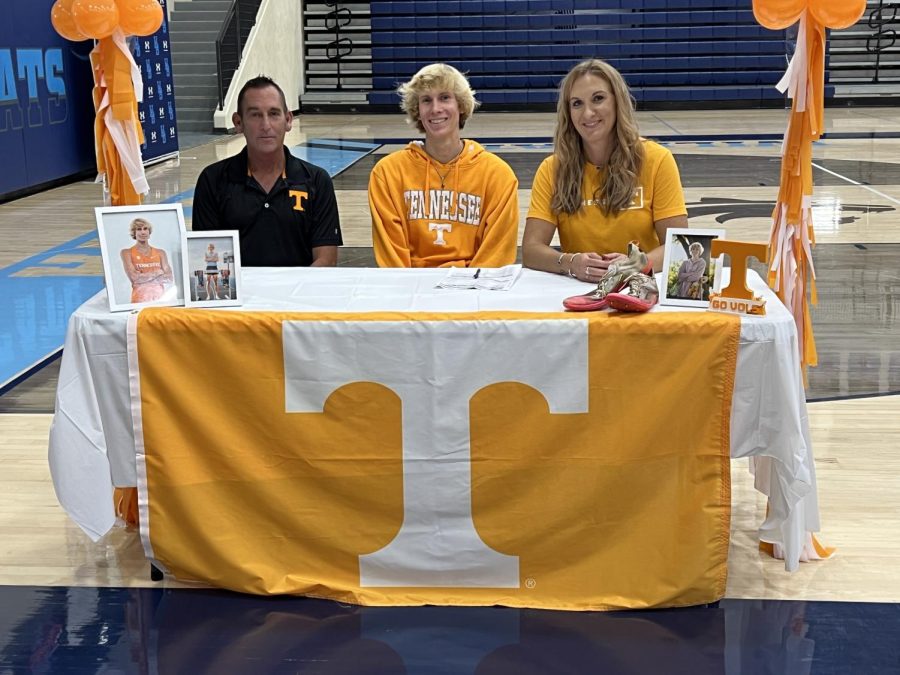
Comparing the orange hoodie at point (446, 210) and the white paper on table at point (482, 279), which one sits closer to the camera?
the white paper on table at point (482, 279)

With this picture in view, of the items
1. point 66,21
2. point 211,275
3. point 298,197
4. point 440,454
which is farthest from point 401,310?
point 66,21

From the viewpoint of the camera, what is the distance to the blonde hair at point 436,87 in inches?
136

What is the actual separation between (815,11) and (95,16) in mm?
1862

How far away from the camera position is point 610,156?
10.3 ft

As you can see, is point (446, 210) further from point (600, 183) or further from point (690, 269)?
point (690, 269)

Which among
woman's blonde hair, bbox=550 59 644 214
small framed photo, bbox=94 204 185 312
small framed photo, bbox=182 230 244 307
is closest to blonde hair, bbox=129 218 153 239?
small framed photo, bbox=94 204 185 312

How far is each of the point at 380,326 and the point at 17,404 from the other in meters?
2.20

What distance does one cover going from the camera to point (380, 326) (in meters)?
2.52

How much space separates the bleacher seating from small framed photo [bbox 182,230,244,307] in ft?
51.0

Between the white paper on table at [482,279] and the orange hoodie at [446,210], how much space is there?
0.52 meters

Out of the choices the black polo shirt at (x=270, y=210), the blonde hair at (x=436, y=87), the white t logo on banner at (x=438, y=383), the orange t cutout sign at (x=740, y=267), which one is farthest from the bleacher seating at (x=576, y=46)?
the white t logo on banner at (x=438, y=383)

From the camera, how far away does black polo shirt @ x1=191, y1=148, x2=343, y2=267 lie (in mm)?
3457

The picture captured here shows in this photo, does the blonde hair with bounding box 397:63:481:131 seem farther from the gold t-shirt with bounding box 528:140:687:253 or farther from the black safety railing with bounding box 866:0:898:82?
the black safety railing with bounding box 866:0:898:82

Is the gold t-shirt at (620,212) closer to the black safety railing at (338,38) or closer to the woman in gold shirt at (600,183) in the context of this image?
the woman in gold shirt at (600,183)
